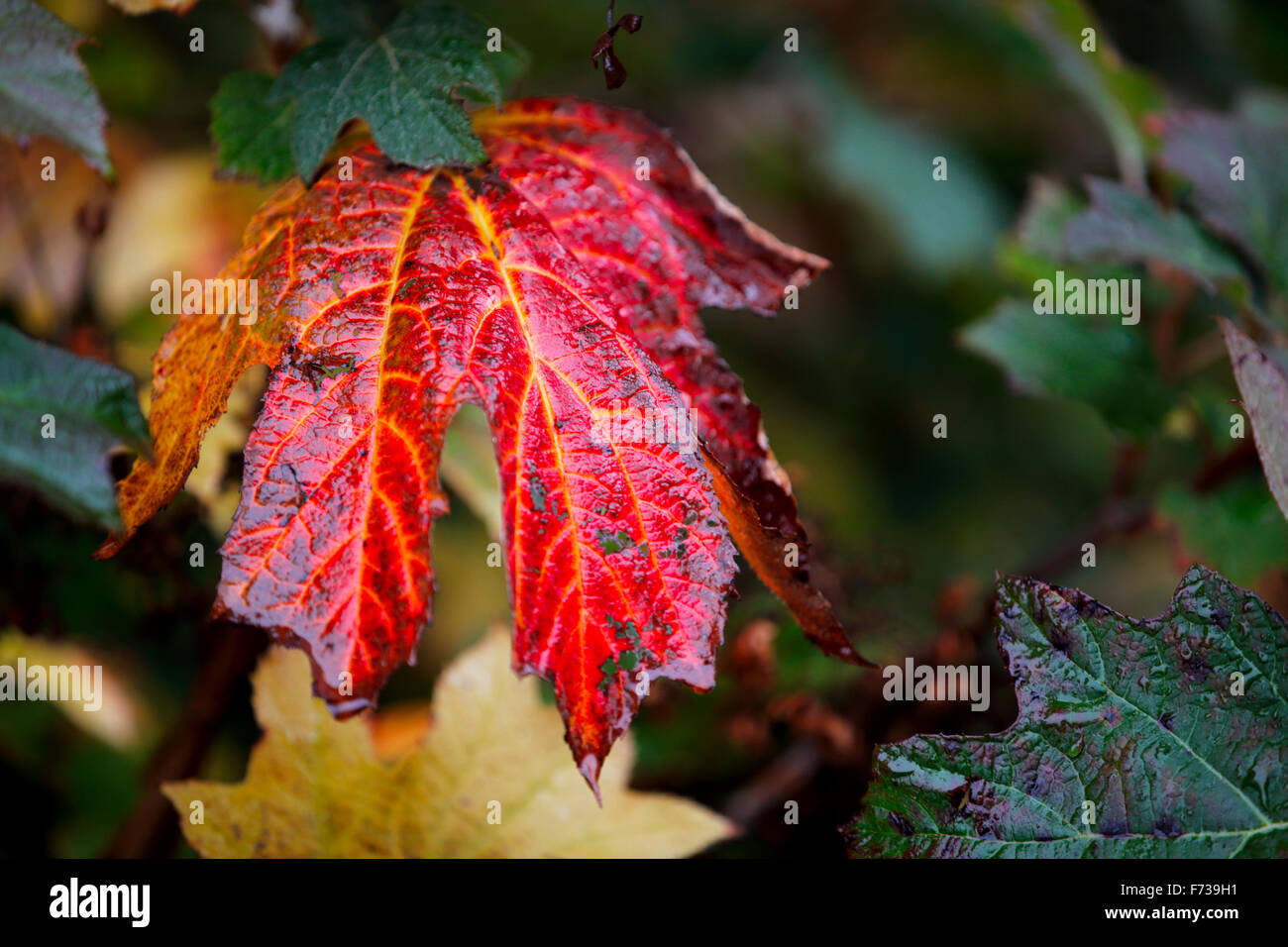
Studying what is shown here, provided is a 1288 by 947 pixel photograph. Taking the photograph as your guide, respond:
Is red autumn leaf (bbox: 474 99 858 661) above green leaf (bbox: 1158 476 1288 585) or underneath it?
above

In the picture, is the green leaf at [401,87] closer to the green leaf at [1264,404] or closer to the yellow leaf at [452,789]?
the yellow leaf at [452,789]

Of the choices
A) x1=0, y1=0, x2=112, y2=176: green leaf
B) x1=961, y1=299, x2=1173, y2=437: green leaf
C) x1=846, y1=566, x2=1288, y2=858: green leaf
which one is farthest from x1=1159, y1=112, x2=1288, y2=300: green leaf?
x1=0, y1=0, x2=112, y2=176: green leaf

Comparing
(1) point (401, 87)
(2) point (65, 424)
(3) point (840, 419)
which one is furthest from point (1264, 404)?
(3) point (840, 419)

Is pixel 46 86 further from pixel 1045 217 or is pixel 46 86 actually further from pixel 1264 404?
pixel 1045 217

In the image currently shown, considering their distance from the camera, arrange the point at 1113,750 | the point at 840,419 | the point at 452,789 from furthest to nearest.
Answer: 1. the point at 840,419
2. the point at 452,789
3. the point at 1113,750

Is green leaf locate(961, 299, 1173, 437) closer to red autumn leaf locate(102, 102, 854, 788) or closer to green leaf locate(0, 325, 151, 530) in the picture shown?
red autumn leaf locate(102, 102, 854, 788)

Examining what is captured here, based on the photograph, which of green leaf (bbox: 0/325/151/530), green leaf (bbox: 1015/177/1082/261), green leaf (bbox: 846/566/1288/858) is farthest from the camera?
green leaf (bbox: 1015/177/1082/261)
